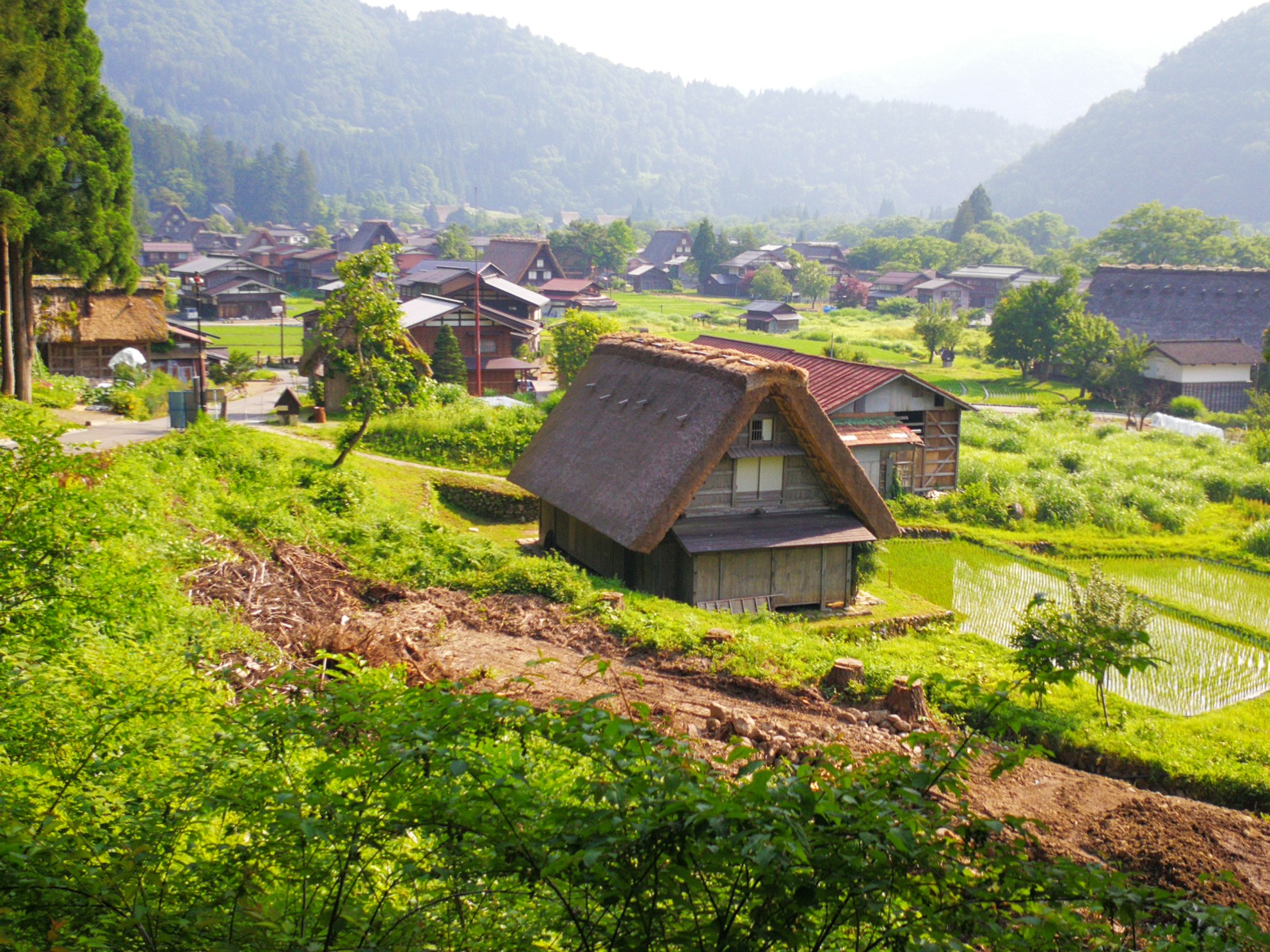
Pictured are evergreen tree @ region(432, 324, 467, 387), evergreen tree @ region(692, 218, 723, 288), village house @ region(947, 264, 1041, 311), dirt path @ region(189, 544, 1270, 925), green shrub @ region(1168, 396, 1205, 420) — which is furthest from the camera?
evergreen tree @ region(692, 218, 723, 288)

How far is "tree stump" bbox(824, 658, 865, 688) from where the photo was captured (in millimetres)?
13102

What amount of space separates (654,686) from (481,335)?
3245cm

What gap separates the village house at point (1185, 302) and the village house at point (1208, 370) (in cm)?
407

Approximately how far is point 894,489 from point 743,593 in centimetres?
1124

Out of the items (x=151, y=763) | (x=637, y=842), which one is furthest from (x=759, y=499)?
(x=637, y=842)

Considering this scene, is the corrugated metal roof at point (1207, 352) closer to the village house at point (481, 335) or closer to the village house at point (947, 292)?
the village house at point (481, 335)

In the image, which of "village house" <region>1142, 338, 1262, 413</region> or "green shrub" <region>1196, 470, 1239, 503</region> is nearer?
"green shrub" <region>1196, 470, 1239, 503</region>

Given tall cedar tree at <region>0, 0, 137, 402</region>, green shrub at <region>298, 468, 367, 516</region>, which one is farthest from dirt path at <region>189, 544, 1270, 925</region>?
tall cedar tree at <region>0, 0, 137, 402</region>

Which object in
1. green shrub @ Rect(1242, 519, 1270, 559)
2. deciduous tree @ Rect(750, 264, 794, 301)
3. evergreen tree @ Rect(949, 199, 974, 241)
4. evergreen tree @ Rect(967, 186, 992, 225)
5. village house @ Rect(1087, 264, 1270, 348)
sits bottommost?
green shrub @ Rect(1242, 519, 1270, 559)

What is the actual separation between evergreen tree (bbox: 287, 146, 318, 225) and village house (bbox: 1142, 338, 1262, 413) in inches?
5860

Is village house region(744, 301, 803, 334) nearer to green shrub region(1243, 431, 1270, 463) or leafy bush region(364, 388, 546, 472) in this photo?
green shrub region(1243, 431, 1270, 463)

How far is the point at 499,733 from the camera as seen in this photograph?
545cm

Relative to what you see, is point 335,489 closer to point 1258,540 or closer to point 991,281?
point 1258,540

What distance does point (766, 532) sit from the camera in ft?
56.4
